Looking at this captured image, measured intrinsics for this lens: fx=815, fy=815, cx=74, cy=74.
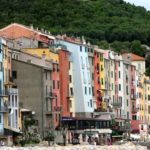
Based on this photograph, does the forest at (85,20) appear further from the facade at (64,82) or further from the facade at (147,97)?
the facade at (64,82)

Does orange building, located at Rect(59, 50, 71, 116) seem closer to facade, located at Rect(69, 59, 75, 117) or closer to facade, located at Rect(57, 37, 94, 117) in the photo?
facade, located at Rect(69, 59, 75, 117)

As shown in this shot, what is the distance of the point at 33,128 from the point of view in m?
81.6

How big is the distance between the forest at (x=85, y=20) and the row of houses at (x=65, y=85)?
3685 cm

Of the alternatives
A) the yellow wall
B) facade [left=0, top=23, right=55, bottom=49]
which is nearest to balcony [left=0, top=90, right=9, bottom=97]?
facade [left=0, top=23, right=55, bottom=49]

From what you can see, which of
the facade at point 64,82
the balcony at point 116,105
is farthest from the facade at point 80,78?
the balcony at point 116,105

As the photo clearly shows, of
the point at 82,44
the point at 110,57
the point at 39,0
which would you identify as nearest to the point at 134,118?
the point at 110,57

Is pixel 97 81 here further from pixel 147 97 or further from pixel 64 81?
pixel 147 97

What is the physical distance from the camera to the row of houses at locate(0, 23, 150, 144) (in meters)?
81.6

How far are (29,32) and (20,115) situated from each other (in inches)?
710

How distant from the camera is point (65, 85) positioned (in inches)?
3706

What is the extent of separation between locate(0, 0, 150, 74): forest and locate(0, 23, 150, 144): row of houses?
36.8 metres

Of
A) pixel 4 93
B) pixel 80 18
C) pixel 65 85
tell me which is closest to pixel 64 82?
pixel 65 85

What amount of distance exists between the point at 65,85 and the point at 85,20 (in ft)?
289

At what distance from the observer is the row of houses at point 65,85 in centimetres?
8162
